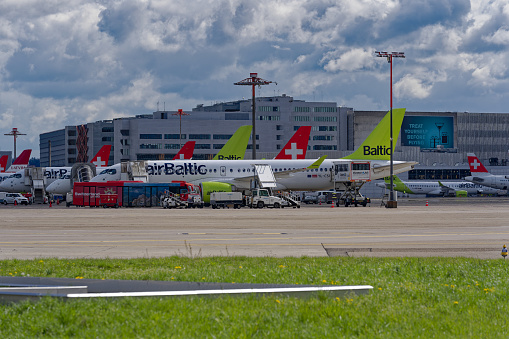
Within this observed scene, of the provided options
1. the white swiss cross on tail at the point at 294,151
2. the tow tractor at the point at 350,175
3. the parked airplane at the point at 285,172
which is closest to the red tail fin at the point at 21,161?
the parked airplane at the point at 285,172

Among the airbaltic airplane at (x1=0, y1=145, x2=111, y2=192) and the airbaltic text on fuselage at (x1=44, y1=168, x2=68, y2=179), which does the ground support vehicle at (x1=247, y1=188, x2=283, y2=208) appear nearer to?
the airbaltic airplane at (x1=0, y1=145, x2=111, y2=192)

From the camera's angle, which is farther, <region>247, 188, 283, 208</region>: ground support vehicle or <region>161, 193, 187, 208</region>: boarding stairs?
<region>161, 193, 187, 208</region>: boarding stairs

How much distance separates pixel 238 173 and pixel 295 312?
2399 inches

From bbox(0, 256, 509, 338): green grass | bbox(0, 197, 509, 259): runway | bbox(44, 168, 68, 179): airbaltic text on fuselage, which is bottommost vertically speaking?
bbox(0, 197, 509, 259): runway

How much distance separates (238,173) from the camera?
7188cm

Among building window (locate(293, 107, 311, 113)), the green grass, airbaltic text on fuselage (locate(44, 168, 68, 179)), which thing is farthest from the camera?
building window (locate(293, 107, 311, 113))

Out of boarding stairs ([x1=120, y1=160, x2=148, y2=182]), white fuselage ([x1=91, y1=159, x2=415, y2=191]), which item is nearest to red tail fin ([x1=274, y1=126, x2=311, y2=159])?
white fuselage ([x1=91, y1=159, x2=415, y2=191])

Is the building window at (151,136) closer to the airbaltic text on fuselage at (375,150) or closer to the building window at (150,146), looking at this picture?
the building window at (150,146)

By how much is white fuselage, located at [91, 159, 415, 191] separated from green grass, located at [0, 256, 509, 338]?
55.7 meters

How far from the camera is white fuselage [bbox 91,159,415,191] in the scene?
Result: 234 ft

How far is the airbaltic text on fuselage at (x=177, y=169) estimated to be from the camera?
71.5m

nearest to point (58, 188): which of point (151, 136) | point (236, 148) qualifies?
point (236, 148)

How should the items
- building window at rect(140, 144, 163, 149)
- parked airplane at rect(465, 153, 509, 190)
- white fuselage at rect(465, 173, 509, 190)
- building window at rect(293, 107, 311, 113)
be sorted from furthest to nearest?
building window at rect(293, 107, 311, 113)
building window at rect(140, 144, 163, 149)
white fuselage at rect(465, 173, 509, 190)
parked airplane at rect(465, 153, 509, 190)

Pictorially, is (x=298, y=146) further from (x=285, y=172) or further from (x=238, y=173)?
(x=238, y=173)
